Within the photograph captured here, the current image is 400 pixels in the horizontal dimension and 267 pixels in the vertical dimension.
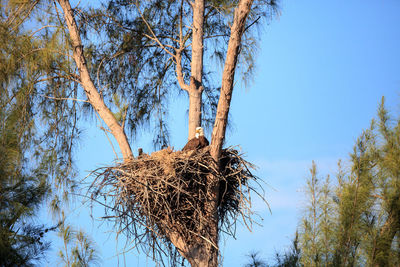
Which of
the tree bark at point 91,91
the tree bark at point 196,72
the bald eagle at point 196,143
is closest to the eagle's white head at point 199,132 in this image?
the bald eagle at point 196,143

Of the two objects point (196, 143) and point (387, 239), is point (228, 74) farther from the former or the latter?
point (387, 239)

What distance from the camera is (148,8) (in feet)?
20.7

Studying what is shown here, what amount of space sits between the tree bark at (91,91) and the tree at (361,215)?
2.02m

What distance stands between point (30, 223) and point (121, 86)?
2.11m

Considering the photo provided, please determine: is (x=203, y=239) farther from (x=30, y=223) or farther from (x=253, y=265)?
(x=30, y=223)

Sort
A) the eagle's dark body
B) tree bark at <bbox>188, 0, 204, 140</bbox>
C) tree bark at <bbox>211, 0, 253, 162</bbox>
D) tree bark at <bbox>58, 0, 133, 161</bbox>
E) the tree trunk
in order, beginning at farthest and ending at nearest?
tree bark at <bbox>188, 0, 204, 140</bbox> → tree bark at <bbox>58, 0, 133, 161</bbox> → the tree trunk → the eagle's dark body → tree bark at <bbox>211, 0, 253, 162</bbox>

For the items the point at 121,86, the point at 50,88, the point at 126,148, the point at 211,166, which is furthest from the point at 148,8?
the point at 211,166

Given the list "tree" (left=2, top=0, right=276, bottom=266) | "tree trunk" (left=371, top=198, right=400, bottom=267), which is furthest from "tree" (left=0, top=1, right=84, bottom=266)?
"tree trunk" (left=371, top=198, right=400, bottom=267)

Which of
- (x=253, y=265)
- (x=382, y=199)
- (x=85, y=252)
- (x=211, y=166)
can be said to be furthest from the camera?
(x=85, y=252)

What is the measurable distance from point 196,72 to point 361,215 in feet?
7.59

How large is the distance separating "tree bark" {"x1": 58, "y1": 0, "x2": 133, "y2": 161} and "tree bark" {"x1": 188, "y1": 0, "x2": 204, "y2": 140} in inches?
28.0

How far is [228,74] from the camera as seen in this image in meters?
3.93

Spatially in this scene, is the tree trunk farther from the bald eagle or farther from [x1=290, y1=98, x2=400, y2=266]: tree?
the bald eagle

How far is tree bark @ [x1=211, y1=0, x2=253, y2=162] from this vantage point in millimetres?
3848
